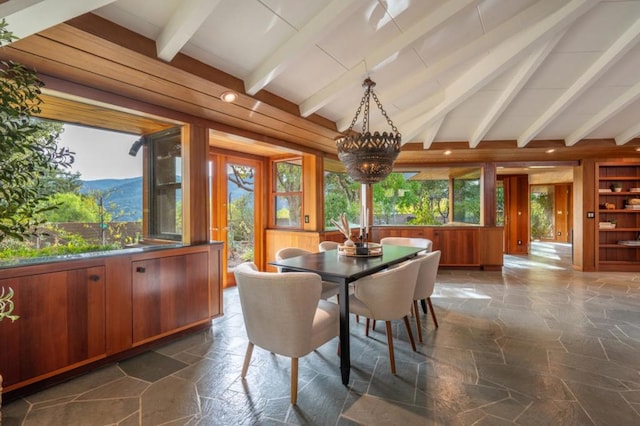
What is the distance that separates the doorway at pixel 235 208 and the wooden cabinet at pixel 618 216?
22.2 feet

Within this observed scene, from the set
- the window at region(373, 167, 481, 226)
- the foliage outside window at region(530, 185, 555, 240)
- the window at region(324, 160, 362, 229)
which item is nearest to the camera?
the window at region(324, 160, 362, 229)

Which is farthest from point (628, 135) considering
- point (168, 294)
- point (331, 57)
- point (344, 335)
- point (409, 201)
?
point (168, 294)

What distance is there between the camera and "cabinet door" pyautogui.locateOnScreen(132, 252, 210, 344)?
275 centimetres

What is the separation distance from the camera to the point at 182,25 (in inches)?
78.2

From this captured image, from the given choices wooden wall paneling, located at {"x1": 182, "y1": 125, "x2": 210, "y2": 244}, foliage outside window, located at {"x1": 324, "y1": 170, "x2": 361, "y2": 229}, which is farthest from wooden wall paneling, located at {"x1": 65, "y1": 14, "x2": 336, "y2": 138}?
foliage outside window, located at {"x1": 324, "y1": 170, "x2": 361, "y2": 229}

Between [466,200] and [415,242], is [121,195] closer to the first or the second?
[415,242]

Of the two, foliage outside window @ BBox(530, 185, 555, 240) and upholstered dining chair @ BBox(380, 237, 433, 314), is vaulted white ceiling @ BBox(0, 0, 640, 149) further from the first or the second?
foliage outside window @ BBox(530, 185, 555, 240)

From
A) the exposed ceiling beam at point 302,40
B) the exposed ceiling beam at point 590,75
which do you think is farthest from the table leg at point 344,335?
the exposed ceiling beam at point 590,75

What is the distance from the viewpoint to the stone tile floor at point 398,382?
1917 mm

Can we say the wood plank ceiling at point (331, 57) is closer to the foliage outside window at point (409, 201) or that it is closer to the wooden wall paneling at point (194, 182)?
the wooden wall paneling at point (194, 182)

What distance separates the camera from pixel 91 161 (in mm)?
2934

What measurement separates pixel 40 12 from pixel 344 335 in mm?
2660

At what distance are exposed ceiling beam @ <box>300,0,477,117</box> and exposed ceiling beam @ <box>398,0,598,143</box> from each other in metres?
1.01

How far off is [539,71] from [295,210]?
3960 mm
